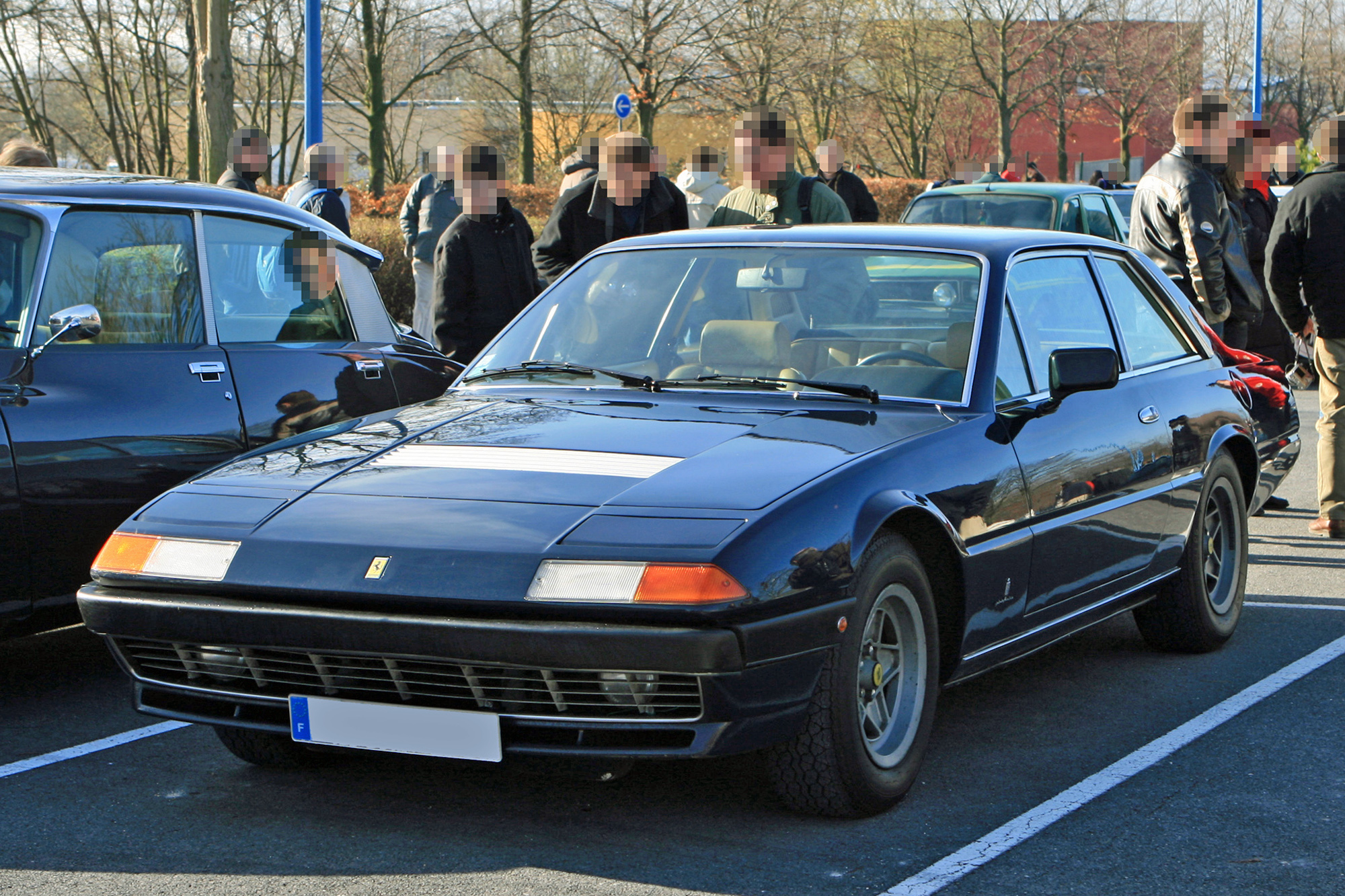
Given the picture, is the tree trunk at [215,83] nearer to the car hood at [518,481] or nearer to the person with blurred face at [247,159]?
the person with blurred face at [247,159]

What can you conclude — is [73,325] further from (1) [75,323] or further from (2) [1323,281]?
(2) [1323,281]

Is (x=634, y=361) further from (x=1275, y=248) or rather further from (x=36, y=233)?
(x=1275, y=248)

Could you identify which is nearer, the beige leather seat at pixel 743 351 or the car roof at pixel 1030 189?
the beige leather seat at pixel 743 351

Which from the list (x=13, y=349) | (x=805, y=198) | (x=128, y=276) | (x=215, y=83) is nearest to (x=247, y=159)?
(x=805, y=198)

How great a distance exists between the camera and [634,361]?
188 inches

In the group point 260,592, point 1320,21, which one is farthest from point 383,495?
point 1320,21

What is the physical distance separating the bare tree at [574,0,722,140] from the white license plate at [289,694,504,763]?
27.6 metres

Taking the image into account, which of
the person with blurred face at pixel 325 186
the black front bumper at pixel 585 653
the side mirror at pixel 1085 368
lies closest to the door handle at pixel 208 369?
the black front bumper at pixel 585 653

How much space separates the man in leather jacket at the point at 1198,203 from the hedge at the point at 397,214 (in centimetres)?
418

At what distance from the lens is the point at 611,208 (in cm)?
820

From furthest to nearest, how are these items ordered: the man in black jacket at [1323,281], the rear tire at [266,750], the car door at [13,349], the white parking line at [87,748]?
the man in black jacket at [1323,281]
the car door at [13,349]
the white parking line at [87,748]
the rear tire at [266,750]

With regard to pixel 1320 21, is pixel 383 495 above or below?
below

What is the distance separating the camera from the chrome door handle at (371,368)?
19.7 feet

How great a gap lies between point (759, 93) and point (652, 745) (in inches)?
1215
